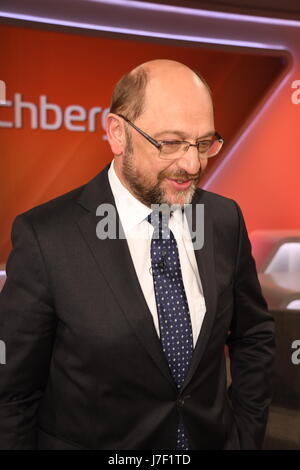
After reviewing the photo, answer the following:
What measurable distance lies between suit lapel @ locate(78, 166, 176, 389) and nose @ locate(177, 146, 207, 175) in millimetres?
248

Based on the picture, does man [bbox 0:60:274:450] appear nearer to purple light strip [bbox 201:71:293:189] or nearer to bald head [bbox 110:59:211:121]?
bald head [bbox 110:59:211:121]

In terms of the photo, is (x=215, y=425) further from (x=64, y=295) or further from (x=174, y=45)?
(x=174, y=45)

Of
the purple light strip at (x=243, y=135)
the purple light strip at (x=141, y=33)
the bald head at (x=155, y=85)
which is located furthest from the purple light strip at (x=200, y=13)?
the bald head at (x=155, y=85)

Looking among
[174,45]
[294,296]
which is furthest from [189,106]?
[294,296]

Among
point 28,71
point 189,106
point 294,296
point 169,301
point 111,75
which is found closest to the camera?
point 189,106

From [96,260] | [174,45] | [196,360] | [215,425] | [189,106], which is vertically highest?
[174,45]

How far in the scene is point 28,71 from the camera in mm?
3012

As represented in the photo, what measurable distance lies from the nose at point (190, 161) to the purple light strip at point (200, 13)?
2195 mm

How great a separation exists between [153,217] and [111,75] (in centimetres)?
209

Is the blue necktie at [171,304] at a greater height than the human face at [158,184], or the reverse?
the human face at [158,184]

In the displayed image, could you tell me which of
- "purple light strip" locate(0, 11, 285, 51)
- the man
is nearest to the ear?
the man

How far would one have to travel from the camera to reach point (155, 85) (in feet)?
4.20

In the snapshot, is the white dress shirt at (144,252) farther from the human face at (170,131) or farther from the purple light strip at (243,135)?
the purple light strip at (243,135)

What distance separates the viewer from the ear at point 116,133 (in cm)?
135
